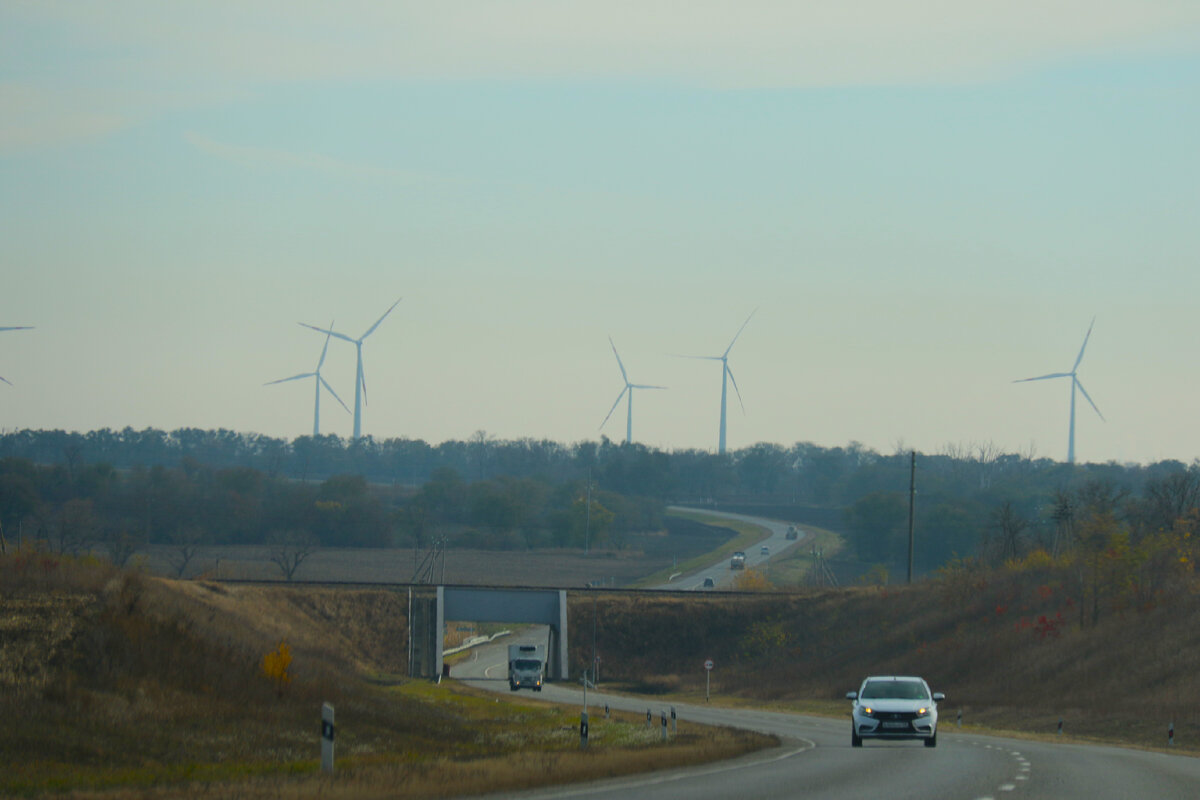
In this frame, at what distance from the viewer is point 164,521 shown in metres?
166

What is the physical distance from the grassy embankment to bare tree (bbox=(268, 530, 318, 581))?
274ft

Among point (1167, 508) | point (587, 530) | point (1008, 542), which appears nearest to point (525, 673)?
point (1008, 542)

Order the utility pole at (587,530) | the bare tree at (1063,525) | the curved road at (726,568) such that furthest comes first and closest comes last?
the utility pole at (587,530) → the curved road at (726,568) → the bare tree at (1063,525)

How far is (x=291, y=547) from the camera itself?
157500 mm

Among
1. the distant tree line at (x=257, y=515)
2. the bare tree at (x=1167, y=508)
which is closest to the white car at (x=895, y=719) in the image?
the bare tree at (x=1167, y=508)

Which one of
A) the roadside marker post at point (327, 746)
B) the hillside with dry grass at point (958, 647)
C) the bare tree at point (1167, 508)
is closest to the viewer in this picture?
the roadside marker post at point (327, 746)

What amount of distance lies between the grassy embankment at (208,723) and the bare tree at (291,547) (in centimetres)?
8356

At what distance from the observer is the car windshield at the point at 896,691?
32.7m

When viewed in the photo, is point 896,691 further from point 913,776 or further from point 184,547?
point 184,547

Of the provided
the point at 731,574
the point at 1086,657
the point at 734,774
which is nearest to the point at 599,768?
the point at 734,774

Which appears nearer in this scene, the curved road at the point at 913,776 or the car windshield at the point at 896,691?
the curved road at the point at 913,776

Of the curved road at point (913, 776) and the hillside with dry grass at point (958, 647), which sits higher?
the curved road at point (913, 776)

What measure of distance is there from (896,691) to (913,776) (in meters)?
11.4

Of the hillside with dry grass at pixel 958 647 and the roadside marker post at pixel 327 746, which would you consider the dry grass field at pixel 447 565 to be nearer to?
the hillside with dry grass at pixel 958 647
